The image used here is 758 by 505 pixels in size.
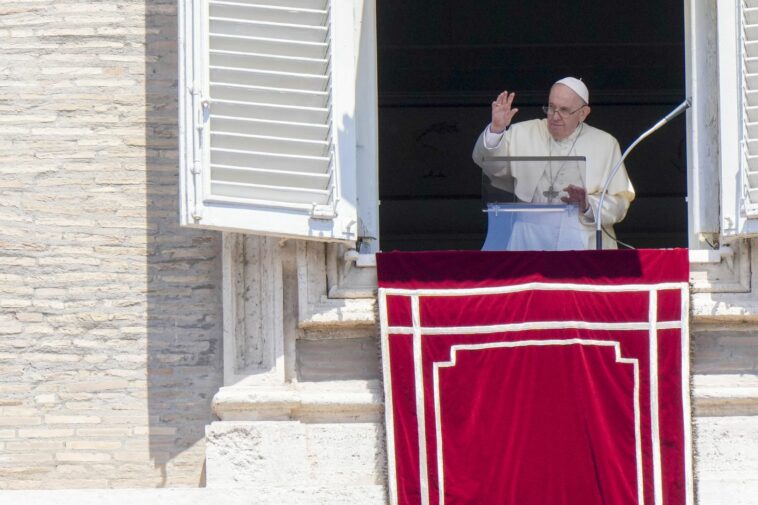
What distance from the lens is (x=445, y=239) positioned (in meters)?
13.1

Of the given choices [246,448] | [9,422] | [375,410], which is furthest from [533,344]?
[9,422]

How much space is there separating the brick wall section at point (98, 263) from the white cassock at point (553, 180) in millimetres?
1178

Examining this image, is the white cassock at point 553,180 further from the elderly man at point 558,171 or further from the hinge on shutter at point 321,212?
the hinge on shutter at point 321,212

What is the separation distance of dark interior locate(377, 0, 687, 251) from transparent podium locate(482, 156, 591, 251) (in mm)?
4499

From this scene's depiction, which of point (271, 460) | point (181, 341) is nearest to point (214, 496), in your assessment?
point (271, 460)

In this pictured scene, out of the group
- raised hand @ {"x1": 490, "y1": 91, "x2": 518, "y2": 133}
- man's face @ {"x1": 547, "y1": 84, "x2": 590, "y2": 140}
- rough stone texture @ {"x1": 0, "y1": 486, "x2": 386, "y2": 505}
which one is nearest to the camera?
rough stone texture @ {"x1": 0, "y1": 486, "x2": 386, "y2": 505}

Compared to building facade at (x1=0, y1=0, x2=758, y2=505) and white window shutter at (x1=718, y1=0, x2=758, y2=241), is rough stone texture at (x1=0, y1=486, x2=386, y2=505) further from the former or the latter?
white window shutter at (x1=718, y1=0, x2=758, y2=241)

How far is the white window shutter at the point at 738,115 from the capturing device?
763cm

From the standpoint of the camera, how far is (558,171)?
27.1ft

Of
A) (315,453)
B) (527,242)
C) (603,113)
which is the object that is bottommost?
(315,453)

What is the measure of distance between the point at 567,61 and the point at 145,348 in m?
5.65

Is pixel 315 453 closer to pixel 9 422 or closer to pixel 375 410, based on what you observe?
pixel 375 410

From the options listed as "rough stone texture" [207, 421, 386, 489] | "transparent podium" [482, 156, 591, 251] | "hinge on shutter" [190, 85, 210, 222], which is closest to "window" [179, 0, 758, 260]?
"hinge on shutter" [190, 85, 210, 222]

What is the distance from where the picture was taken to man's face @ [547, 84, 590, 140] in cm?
871
